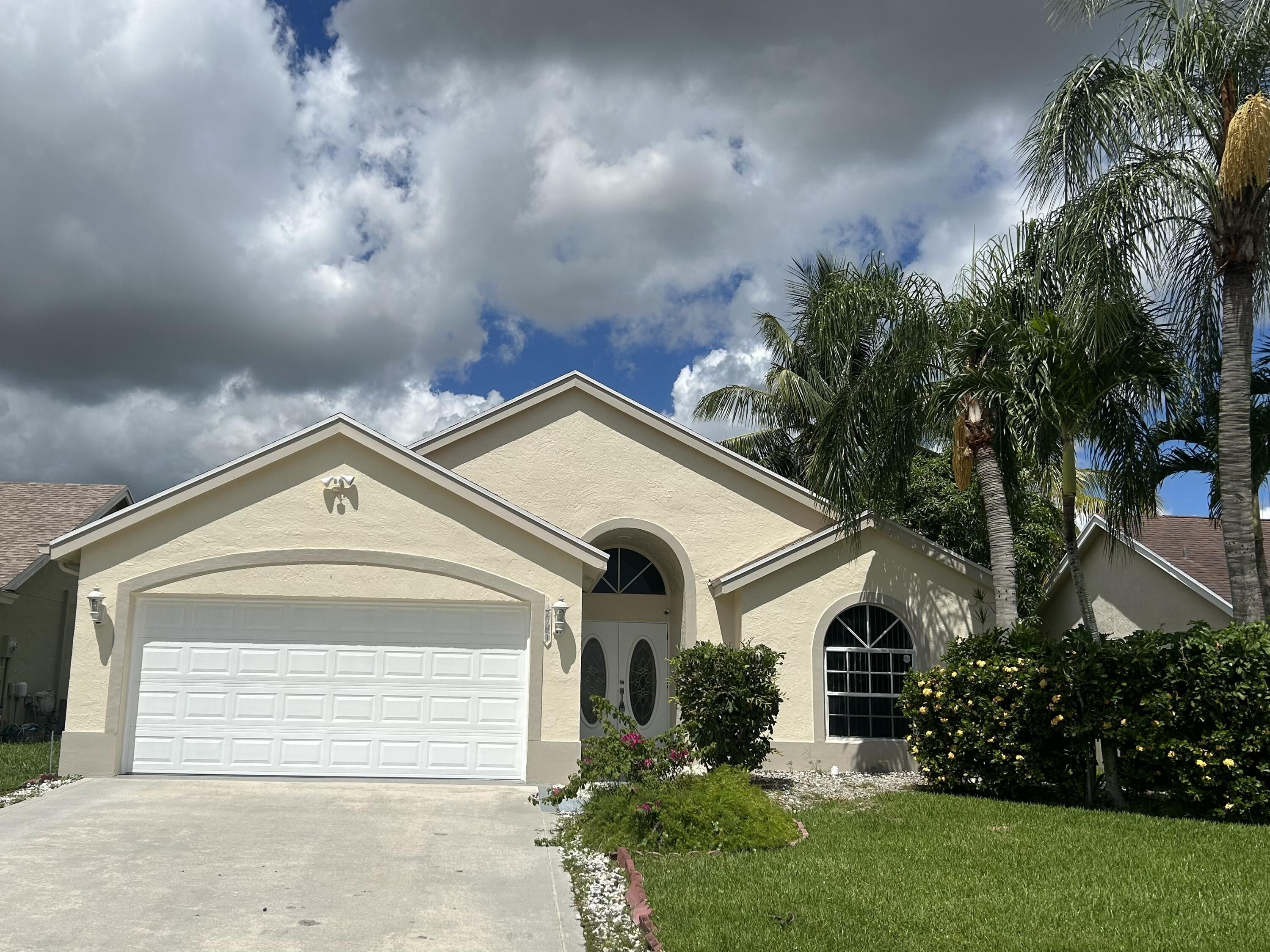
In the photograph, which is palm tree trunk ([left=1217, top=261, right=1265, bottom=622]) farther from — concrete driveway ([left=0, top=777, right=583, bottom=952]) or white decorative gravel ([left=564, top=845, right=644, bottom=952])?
concrete driveway ([left=0, top=777, right=583, bottom=952])

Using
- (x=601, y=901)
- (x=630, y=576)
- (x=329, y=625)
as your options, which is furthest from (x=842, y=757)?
(x=601, y=901)

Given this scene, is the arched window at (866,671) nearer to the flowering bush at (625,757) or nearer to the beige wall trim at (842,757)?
the beige wall trim at (842,757)

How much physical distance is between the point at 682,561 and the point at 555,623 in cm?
394

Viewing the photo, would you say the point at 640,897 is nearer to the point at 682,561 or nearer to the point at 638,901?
the point at 638,901

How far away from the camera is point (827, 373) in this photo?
25203 millimetres

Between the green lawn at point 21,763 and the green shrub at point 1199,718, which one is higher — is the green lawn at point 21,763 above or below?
below

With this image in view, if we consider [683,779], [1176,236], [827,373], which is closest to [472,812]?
[683,779]

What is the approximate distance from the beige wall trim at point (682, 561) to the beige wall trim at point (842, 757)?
236 cm

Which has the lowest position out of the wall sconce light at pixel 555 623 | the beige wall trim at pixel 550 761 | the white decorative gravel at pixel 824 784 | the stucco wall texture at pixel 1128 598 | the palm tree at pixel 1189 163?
the white decorative gravel at pixel 824 784

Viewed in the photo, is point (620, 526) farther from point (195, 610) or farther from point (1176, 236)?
point (1176, 236)

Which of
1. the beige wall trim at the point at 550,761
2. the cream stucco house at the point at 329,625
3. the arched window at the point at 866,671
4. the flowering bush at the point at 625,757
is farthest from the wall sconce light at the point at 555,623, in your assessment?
the arched window at the point at 866,671

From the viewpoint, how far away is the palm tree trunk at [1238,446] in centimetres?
1205

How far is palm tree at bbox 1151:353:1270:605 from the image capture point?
14.0 meters

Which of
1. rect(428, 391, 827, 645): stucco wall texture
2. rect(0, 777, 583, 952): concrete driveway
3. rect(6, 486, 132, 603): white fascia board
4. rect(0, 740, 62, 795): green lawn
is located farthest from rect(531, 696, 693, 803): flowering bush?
rect(6, 486, 132, 603): white fascia board
